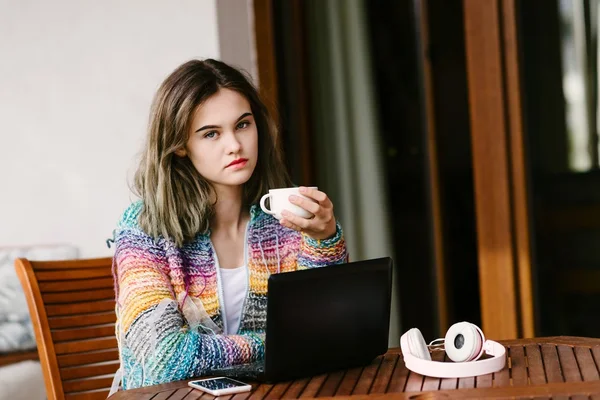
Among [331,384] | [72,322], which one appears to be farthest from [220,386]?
[72,322]

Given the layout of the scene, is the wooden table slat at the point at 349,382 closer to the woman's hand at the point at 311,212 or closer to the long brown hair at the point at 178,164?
the woman's hand at the point at 311,212

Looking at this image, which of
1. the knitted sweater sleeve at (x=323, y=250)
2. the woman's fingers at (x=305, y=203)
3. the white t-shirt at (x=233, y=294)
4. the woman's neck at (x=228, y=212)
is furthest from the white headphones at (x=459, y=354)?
the woman's neck at (x=228, y=212)

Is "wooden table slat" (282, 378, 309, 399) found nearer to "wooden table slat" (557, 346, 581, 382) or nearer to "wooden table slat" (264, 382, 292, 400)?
"wooden table slat" (264, 382, 292, 400)

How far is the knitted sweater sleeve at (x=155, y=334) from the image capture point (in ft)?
5.42

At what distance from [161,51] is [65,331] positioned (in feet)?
4.06

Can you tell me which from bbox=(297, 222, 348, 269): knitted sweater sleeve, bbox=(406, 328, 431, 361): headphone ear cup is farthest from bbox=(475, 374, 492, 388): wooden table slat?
bbox=(297, 222, 348, 269): knitted sweater sleeve

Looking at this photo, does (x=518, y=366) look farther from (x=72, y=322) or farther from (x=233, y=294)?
(x=72, y=322)

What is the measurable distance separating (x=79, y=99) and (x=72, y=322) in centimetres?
121

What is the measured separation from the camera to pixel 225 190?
79.5 inches

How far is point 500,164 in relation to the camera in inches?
122

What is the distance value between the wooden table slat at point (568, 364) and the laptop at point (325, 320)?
1.02 ft

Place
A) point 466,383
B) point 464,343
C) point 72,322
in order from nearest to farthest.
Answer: point 466,383
point 464,343
point 72,322

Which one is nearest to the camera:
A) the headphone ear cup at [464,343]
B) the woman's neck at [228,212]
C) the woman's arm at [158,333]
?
the headphone ear cup at [464,343]

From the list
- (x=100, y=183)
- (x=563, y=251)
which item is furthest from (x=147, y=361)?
(x=563, y=251)
